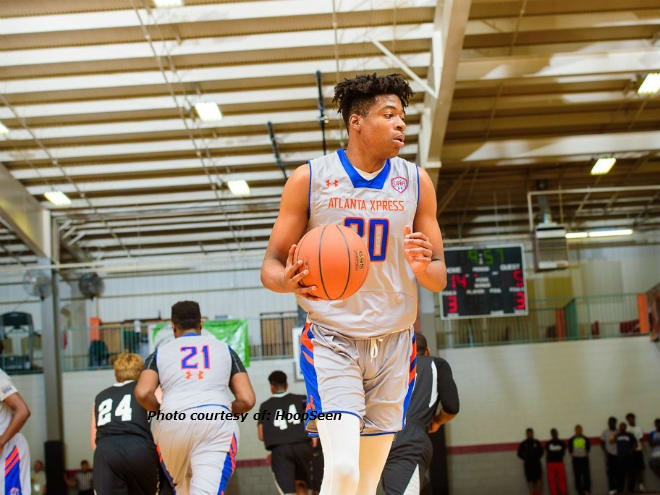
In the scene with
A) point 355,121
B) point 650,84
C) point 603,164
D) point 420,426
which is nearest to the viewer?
point 355,121

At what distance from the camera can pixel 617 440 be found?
1503 centimetres

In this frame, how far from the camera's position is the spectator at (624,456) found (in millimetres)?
14953

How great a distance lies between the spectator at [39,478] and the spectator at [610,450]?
33.7 feet

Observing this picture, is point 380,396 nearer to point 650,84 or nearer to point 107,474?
point 107,474

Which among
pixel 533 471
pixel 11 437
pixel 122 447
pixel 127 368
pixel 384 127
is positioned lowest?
pixel 533 471

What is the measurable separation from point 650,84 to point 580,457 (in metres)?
7.00

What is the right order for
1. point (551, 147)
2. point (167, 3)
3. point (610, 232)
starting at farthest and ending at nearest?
1. point (610, 232)
2. point (551, 147)
3. point (167, 3)

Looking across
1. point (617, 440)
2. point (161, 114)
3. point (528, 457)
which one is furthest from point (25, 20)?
point (617, 440)

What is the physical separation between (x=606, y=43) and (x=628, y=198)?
6.85 metres

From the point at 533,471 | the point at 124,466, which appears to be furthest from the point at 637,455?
the point at 124,466

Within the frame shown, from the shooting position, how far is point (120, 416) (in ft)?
19.7

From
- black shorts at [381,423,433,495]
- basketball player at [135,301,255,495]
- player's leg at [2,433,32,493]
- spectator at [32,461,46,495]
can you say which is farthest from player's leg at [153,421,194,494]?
spectator at [32,461,46,495]

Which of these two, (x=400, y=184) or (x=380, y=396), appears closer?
(x=380, y=396)

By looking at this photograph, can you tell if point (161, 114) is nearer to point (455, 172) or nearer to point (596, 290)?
point (455, 172)
